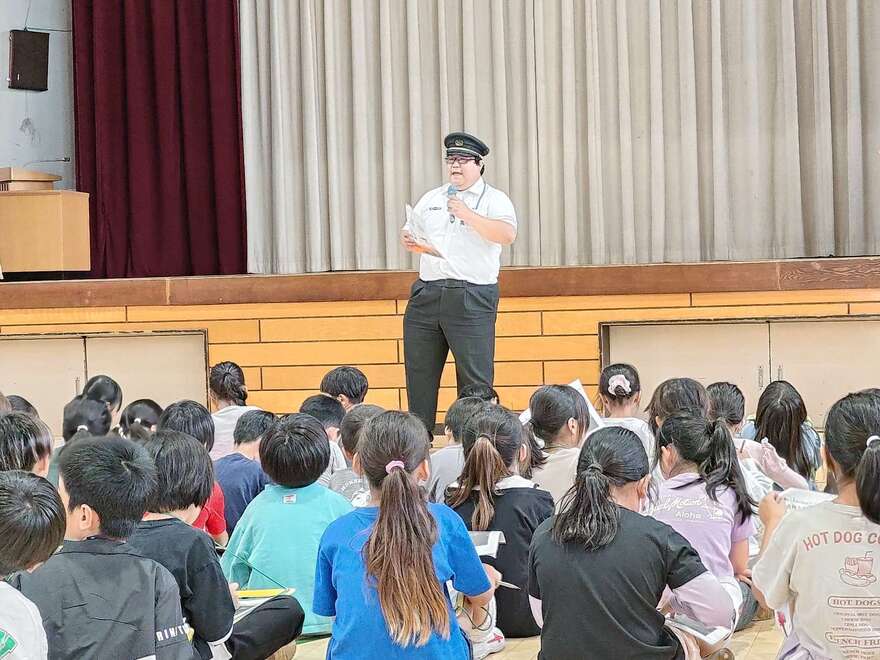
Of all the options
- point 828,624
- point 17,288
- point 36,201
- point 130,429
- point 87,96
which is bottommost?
point 828,624

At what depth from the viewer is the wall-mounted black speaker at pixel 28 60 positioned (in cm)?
861

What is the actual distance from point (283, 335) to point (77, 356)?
1.29m

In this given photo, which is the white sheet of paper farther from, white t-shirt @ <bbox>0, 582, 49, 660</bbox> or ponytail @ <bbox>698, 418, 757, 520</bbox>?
white t-shirt @ <bbox>0, 582, 49, 660</bbox>

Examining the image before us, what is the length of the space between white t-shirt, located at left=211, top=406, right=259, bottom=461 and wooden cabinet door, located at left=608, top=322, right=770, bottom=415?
106 inches

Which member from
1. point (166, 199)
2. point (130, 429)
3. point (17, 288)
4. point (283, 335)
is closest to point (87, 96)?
point (166, 199)

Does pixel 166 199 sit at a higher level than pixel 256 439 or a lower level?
higher

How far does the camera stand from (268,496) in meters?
3.26

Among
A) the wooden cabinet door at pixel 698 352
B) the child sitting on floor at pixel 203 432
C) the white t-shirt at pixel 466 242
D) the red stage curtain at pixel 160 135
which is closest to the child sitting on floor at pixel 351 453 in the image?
the child sitting on floor at pixel 203 432

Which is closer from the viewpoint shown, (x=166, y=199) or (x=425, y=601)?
(x=425, y=601)

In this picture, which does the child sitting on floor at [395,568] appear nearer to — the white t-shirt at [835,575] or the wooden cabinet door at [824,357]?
the white t-shirt at [835,575]

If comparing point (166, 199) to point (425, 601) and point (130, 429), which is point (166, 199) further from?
point (425, 601)

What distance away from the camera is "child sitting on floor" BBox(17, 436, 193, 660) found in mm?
2135

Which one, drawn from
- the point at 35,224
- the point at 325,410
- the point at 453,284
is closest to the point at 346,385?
the point at 325,410

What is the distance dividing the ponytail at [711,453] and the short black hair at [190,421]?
156cm
